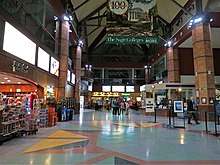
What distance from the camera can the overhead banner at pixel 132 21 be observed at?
30.2 feet

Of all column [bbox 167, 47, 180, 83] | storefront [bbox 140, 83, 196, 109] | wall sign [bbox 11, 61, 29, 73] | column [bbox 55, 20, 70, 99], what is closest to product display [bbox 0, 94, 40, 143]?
wall sign [bbox 11, 61, 29, 73]

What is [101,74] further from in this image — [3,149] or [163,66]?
[3,149]

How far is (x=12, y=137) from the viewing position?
19.0 feet

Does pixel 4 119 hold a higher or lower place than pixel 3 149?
higher

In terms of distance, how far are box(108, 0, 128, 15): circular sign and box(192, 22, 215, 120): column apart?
20.4 feet

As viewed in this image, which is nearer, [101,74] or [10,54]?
[10,54]

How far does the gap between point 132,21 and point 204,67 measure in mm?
6122

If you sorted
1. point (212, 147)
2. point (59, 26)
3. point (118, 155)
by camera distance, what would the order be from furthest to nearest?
point (59, 26) → point (212, 147) → point (118, 155)

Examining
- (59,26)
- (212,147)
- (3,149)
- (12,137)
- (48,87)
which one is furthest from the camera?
(59,26)

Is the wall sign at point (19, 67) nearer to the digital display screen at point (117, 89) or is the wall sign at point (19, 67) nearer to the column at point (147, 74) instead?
the digital display screen at point (117, 89)

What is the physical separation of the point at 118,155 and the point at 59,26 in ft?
37.5

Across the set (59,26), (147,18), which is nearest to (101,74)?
(59,26)

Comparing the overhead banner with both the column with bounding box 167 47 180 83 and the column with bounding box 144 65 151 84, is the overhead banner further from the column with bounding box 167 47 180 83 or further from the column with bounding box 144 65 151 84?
the column with bounding box 144 65 151 84

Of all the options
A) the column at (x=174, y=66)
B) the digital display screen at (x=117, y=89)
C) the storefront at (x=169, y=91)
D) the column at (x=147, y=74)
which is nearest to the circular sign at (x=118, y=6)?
the storefront at (x=169, y=91)
